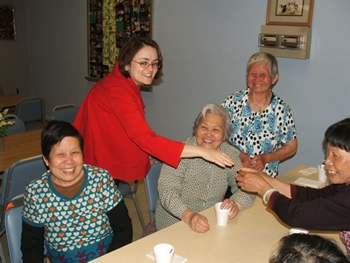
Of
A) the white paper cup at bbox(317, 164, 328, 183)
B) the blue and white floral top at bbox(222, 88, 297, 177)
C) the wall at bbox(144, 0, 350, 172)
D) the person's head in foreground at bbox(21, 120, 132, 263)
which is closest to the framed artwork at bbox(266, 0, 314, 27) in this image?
the wall at bbox(144, 0, 350, 172)

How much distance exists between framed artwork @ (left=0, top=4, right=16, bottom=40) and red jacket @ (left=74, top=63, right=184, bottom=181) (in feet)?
19.6

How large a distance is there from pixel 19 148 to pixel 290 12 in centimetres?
280

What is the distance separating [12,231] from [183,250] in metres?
0.85

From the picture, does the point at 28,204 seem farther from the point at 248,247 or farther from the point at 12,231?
the point at 248,247

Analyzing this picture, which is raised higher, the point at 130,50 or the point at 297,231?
the point at 130,50

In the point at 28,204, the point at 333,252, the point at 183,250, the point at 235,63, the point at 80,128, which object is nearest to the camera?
the point at 333,252

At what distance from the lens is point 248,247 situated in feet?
6.35

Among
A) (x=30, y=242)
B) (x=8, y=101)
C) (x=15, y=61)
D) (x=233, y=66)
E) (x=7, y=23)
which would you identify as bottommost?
(x=30, y=242)

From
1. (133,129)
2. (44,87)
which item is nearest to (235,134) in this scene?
(133,129)

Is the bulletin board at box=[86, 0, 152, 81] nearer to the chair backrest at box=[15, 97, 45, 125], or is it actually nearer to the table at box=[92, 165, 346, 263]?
the chair backrest at box=[15, 97, 45, 125]

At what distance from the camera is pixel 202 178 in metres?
2.49

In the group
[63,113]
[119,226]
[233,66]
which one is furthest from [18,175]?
[233,66]

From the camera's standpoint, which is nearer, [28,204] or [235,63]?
[28,204]

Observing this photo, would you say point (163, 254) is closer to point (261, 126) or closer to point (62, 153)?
point (62, 153)
